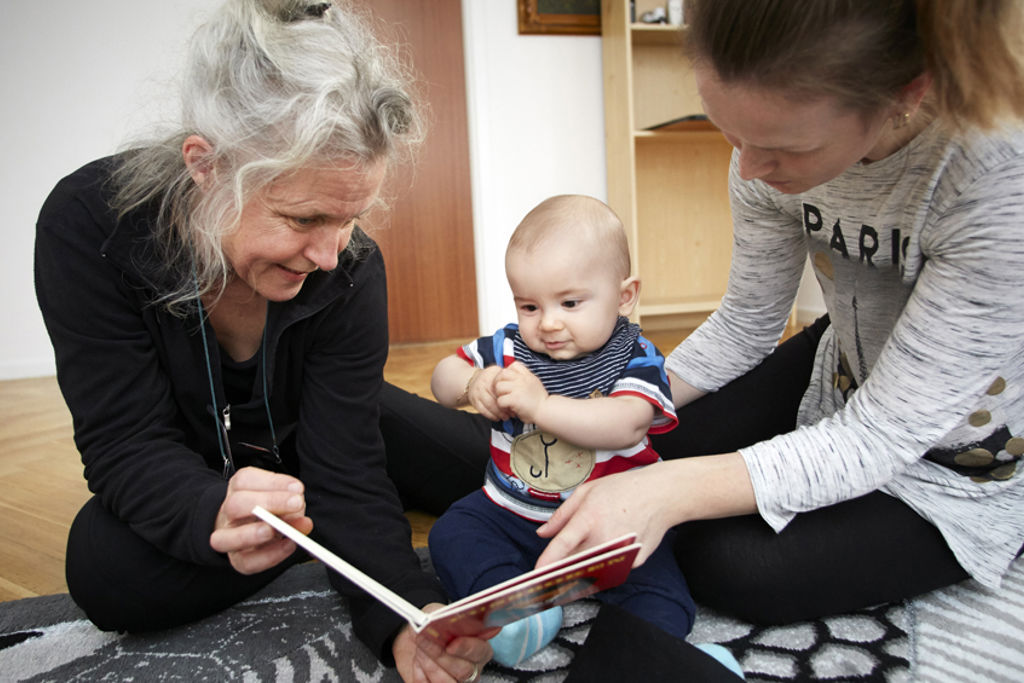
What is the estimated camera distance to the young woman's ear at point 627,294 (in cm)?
94

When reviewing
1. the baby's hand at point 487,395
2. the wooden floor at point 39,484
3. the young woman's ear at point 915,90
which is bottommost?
the wooden floor at point 39,484

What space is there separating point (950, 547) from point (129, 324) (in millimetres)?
991

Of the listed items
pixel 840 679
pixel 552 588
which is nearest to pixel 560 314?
pixel 552 588

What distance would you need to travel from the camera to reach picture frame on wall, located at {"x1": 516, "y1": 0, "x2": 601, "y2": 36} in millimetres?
3193

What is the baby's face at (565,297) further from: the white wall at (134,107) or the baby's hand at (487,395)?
the white wall at (134,107)

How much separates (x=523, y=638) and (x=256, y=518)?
0.31 meters

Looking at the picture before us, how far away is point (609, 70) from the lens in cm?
322

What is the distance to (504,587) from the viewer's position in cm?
54

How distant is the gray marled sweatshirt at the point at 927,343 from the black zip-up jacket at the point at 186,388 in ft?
1.54

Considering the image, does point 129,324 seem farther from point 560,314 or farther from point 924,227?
point 924,227

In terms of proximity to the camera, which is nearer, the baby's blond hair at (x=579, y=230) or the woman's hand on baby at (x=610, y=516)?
the woman's hand on baby at (x=610, y=516)

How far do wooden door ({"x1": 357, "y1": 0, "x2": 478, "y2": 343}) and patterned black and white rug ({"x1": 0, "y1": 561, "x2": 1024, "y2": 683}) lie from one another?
99.8 inches

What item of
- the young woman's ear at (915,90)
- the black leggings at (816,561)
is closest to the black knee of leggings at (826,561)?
the black leggings at (816,561)

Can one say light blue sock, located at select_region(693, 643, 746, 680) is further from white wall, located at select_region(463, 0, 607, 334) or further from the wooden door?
the wooden door
